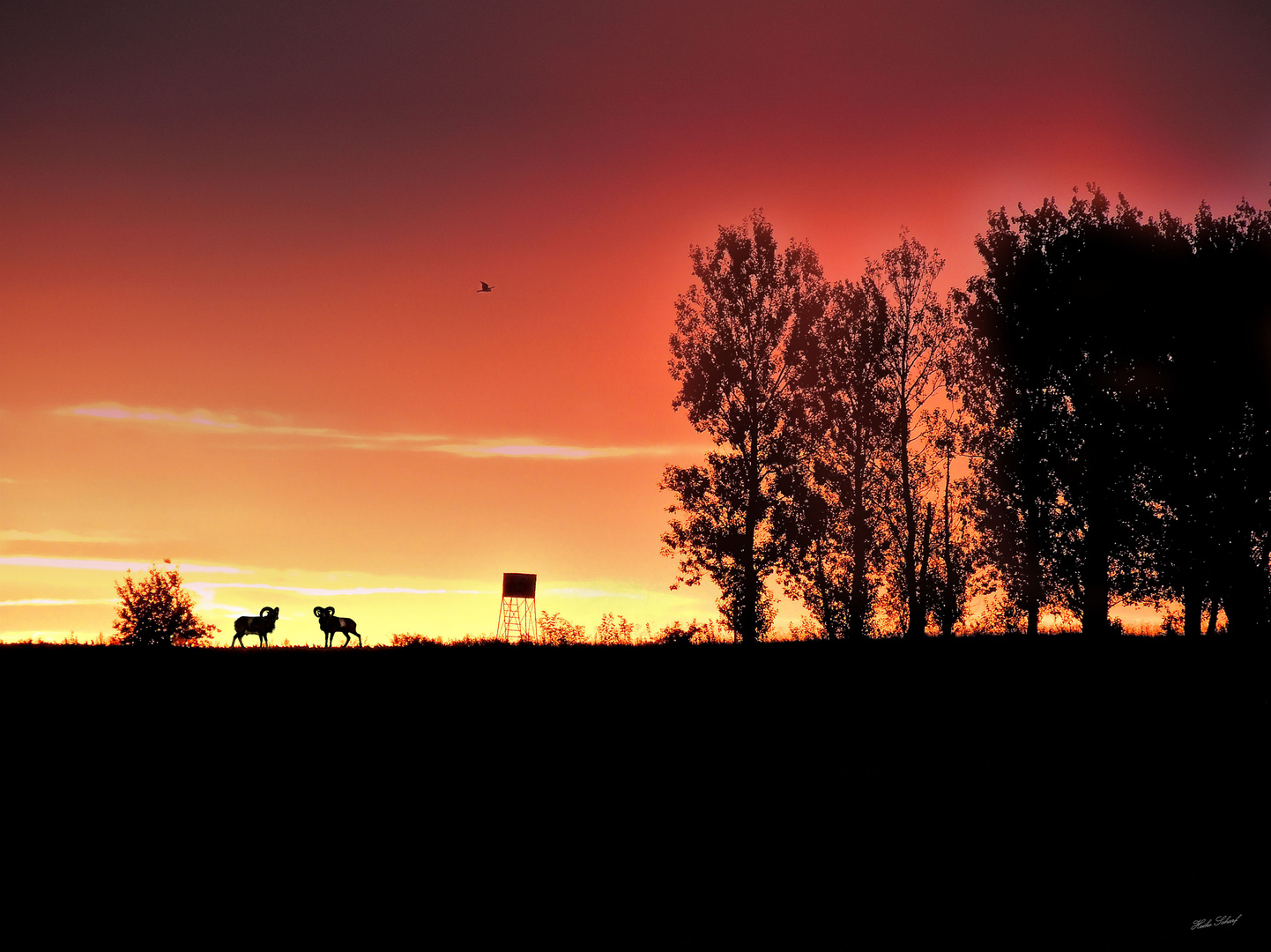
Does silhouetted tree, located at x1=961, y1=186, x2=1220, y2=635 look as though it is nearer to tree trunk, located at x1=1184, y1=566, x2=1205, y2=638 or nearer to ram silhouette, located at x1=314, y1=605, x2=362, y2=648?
tree trunk, located at x1=1184, y1=566, x2=1205, y2=638

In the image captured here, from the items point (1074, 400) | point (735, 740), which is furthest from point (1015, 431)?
point (735, 740)

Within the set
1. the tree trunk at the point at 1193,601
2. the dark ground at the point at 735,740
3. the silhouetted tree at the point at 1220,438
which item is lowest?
the dark ground at the point at 735,740

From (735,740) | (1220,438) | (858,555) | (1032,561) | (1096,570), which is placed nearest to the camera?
(735,740)

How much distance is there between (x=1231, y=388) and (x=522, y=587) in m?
28.8

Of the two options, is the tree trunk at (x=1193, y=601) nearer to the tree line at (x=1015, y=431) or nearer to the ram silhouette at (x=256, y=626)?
the tree line at (x=1015, y=431)

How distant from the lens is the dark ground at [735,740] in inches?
609

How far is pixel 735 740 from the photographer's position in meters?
22.0

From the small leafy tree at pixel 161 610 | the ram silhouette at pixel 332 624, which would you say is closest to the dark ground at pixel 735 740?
the ram silhouette at pixel 332 624

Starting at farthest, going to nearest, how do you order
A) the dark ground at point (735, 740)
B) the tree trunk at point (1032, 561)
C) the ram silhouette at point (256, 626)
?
the tree trunk at point (1032, 561)
the ram silhouette at point (256, 626)
the dark ground at point (735, 740)

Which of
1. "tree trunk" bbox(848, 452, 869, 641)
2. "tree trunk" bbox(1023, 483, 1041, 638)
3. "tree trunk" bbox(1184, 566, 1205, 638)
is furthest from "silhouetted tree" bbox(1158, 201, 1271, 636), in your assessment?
"tree trunk" bbox(848, 452, 869, 641)

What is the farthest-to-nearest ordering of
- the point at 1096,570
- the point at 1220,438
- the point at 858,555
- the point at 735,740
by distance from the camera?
the point at 858,555 < the point at 1096,570 < the point at 1220,438 < the point at 735,740

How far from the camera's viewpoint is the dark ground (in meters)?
15.5

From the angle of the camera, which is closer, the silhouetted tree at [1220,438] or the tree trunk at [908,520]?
the silhouetted tree at [1220,438]

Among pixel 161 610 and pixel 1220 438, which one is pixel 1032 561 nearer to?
pixel 1220 438
